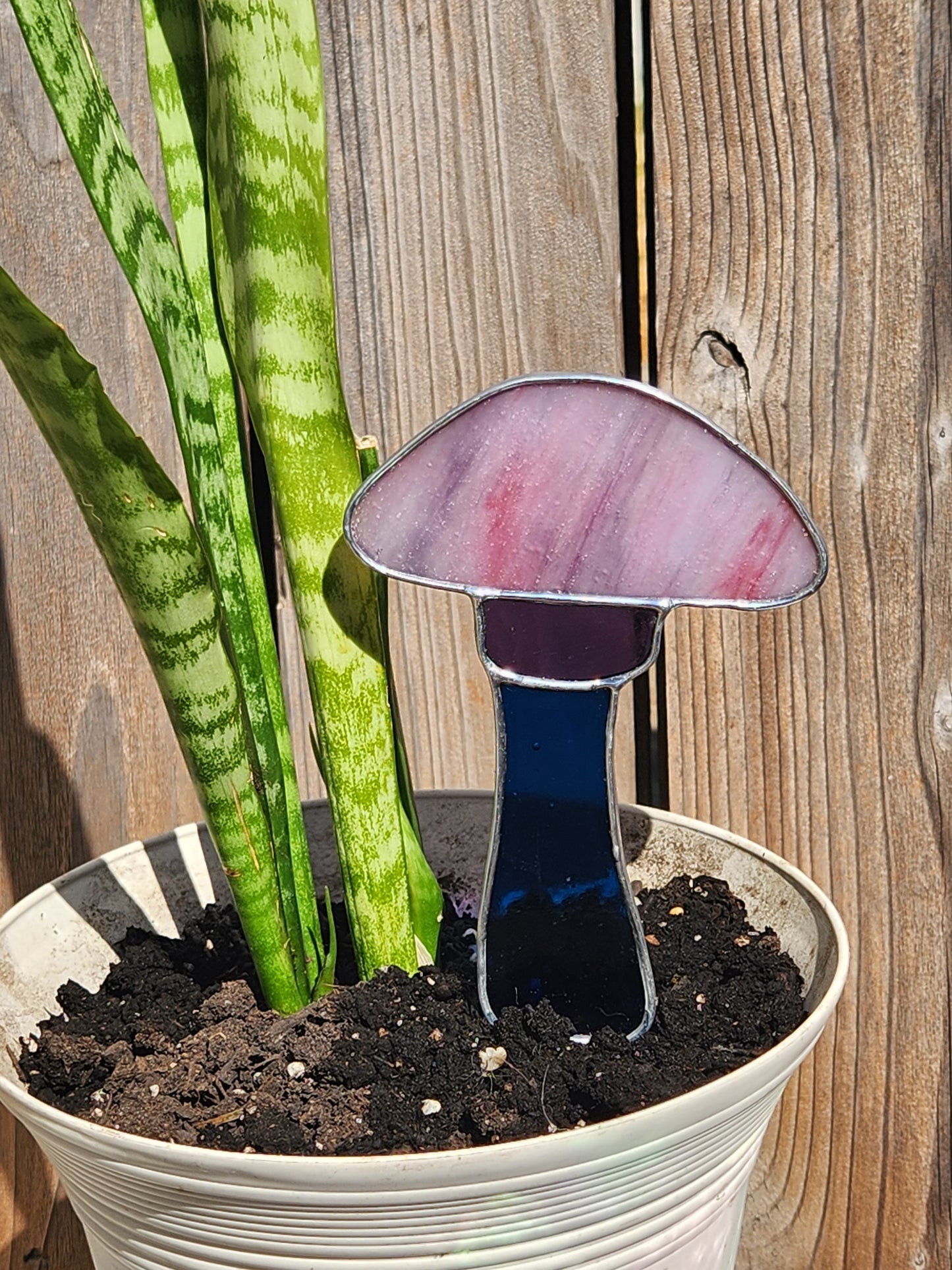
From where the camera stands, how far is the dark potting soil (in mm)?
466

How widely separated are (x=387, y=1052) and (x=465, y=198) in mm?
597

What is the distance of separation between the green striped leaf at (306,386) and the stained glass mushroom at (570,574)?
→ 0.04 metres

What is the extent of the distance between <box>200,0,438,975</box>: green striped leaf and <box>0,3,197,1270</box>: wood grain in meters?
0.37

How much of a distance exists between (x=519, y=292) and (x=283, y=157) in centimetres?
38

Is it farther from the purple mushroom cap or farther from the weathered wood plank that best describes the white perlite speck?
the weathered wood plank

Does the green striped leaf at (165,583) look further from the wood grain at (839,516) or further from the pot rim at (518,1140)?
the wood grain at (839,516)

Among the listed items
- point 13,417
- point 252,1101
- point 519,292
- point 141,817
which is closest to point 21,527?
point 13,417

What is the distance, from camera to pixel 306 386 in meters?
0.50

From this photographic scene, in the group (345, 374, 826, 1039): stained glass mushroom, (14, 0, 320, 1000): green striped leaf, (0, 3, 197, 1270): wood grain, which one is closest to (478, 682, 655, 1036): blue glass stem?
(345, 374, 826, 1039): stained glass mushroom

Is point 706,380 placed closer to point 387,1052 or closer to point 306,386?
point 306,386

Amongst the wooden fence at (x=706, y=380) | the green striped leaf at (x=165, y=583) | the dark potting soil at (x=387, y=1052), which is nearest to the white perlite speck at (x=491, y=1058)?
the dark potting soil at (x=387, y=1052)

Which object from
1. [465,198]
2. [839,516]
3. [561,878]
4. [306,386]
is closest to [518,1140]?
[561,878]

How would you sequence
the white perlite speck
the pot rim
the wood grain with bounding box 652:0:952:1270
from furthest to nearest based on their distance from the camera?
the wood grain with bounding box 652:0:952:1270 < the white perlite speck < the pot rim

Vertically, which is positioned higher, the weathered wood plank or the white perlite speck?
the weathered wood plank
